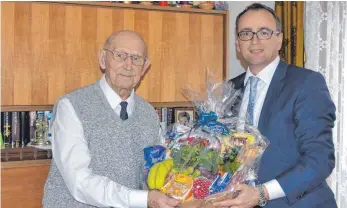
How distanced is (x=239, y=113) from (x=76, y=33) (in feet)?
3.87

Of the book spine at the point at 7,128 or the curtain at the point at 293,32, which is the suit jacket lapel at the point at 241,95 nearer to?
the curtain at the point at 293,32

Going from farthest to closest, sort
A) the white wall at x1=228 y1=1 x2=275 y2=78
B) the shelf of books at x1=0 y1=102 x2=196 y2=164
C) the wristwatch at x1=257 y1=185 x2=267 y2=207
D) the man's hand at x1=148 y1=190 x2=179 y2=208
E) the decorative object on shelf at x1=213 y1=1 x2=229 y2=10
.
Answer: the white wall at x1=228 y1=1 x2=275 y2=78 → the decorative object on shelf at x1=213 y1=1 x2=229 y2=10 → the shelf of books at x1=0 y1=102 x2=196 y2=164 → the wristwatch at x1=257 y1=185 x2=267 y2=207 → the man's hand at x1=148 y1=190 x2=179 y2=208

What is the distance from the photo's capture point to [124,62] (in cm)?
213

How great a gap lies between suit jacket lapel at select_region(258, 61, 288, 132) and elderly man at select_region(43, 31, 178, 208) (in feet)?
1.72

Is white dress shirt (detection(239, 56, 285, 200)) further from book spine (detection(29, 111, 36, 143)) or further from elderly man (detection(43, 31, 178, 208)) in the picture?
book spine (detection(29, 111, 36, 143))

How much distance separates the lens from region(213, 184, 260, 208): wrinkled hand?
180cm

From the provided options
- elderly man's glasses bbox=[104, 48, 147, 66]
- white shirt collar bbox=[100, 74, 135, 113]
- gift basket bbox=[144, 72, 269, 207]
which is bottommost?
gift basket bbox=[144, 72, 269, 207]

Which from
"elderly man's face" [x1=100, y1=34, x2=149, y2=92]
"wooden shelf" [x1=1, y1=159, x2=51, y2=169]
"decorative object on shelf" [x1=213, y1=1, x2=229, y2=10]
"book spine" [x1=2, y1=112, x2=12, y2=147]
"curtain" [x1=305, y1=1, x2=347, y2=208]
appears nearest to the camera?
"elderly man's face" [x1=100, y1=34, x2=149, y2=92]

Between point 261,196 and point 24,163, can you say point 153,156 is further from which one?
point 24,163

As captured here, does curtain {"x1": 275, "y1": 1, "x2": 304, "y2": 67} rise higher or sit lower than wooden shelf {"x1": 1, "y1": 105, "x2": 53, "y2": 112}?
higher

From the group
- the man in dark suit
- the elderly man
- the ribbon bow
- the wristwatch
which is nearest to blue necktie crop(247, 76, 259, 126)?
the man in dark suit

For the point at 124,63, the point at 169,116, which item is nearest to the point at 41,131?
the point at 169,116

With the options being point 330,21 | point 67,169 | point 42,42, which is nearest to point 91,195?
point 67,169

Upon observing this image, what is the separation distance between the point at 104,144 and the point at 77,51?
3.09 feet
